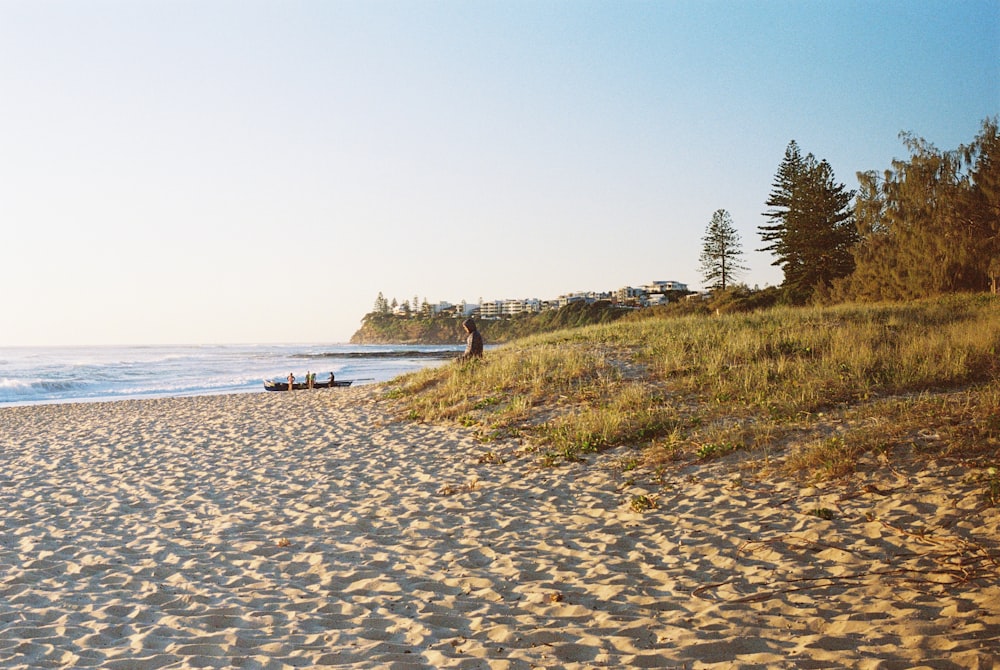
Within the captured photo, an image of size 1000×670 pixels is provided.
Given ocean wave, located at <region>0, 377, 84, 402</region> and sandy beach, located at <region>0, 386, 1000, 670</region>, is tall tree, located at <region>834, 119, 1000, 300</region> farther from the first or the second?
ocean wave, located at <region>0, 377, 84, 402</region>

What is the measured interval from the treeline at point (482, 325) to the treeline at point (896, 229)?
91.8ft

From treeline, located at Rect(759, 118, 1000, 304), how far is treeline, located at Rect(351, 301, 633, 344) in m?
28.0

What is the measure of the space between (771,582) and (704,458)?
12.0 feet

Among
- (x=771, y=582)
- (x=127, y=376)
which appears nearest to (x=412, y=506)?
(x=771, y=582)

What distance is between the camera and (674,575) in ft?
18.5

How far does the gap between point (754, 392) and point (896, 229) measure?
3032cm

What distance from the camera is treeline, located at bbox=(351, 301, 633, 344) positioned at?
104 meters

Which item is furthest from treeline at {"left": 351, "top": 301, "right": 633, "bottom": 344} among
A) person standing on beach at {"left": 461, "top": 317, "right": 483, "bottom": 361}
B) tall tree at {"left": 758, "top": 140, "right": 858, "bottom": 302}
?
person standing on beach at {"left": 461, "top": 317, "right": 483, "bottom": 361}

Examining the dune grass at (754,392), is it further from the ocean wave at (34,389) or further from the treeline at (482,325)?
the treeline at (482,325)

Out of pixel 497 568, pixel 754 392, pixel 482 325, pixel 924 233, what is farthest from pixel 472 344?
pixel 482 325

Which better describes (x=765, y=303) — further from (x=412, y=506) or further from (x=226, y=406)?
(x=412, y=506)

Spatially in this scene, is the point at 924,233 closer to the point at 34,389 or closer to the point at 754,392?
the point at 754,392

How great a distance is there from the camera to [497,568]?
19.7ft

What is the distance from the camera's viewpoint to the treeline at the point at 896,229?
23530 millimetres
